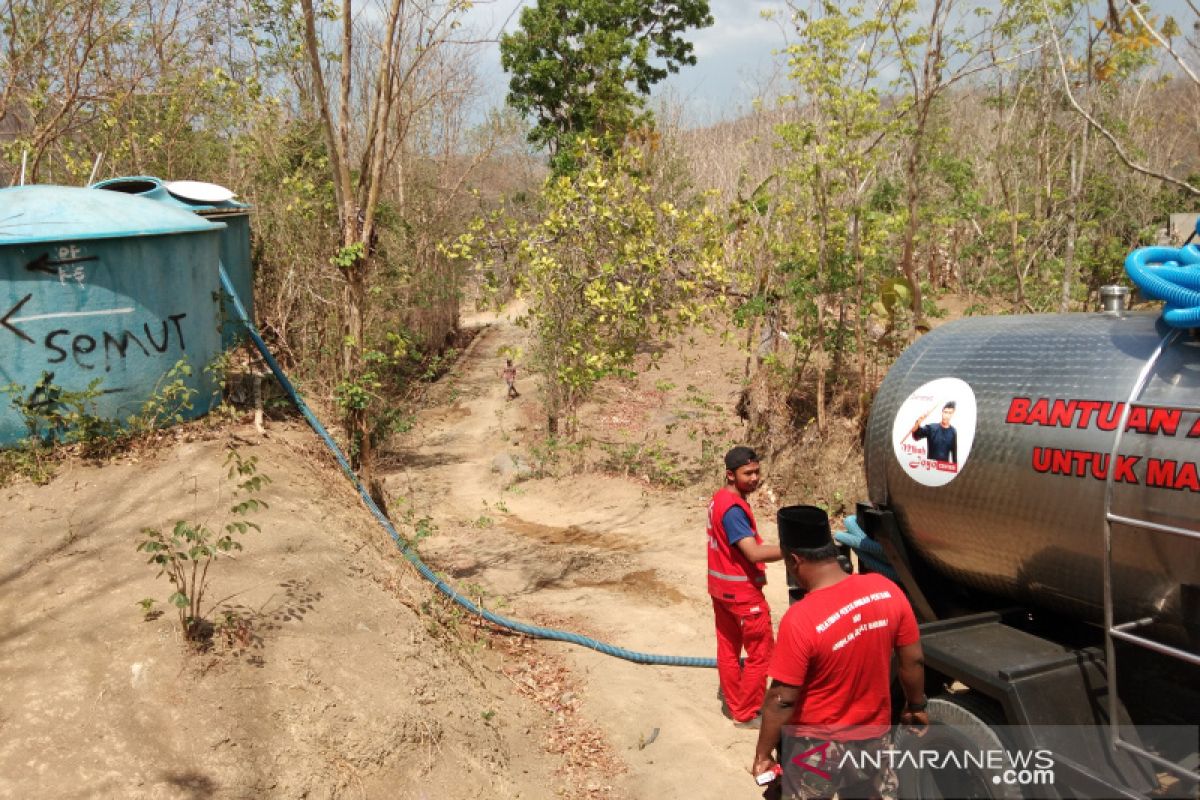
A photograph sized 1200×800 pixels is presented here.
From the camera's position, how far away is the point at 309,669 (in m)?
5.16

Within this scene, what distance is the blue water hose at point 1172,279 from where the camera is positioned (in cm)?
378

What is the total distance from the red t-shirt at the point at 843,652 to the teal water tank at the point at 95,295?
19.2ft

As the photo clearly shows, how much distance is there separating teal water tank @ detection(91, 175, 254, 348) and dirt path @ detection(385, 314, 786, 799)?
338cm

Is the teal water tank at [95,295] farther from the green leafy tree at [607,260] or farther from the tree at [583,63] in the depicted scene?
the tree at [583,63]

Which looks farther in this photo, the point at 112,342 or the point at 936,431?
the point at 112,342

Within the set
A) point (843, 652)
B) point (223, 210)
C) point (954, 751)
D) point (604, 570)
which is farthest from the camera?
point (223, 210)

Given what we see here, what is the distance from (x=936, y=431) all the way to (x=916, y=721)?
1.46 metres

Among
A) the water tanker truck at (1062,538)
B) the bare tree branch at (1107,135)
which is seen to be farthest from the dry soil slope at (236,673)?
the bare tree branch at (1107,135)

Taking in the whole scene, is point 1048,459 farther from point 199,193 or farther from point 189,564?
point 199,193

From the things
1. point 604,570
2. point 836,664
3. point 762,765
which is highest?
point 836,664

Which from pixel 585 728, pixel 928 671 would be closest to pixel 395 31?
pixel 585 728

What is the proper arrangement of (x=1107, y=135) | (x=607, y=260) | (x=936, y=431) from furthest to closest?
1. (x=607, y=260)
2. (x=1107, y=135)
3. (x=936, y=431)

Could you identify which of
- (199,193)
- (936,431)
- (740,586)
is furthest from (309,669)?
(199,193)

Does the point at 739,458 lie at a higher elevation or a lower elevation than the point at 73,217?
lower
